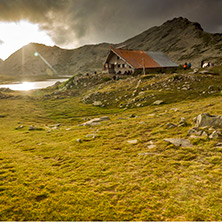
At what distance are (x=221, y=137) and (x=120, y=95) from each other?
24.0 metres

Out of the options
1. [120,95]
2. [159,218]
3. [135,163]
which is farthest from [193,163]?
[120,95]

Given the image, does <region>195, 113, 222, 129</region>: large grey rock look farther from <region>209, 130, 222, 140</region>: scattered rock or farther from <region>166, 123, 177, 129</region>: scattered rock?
<region>166, 123, 177, 129</region>: scattered rock

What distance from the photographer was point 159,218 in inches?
188

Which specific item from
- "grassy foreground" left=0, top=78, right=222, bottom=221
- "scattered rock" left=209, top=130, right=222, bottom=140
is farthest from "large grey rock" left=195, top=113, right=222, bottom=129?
"grassy foreground" left=0, top=78, right=222, bottom=221

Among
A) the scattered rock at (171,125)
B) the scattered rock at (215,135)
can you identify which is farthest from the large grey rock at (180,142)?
the scattered rock at (171,125)

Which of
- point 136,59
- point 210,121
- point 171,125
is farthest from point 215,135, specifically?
point 136,59

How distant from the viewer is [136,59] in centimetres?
5469

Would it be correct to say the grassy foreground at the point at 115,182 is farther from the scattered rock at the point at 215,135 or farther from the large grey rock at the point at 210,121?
the large grey rock at the point at 210,121

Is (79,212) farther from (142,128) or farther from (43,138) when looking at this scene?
(43,138)

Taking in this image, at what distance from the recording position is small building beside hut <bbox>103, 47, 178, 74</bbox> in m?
51.8

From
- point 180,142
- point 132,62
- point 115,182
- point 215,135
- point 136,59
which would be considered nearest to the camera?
point 115,182

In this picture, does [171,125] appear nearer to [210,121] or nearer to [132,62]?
[210,121]

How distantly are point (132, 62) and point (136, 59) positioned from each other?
12.9 feet

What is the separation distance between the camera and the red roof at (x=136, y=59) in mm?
51772
